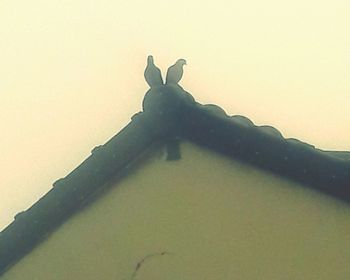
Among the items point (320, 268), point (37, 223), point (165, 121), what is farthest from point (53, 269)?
point (320, 268)

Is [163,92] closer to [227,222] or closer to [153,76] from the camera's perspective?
[153,76]

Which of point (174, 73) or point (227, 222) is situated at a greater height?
point (174, 73)

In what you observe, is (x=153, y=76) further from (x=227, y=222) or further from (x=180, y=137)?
(x=227, y=222)

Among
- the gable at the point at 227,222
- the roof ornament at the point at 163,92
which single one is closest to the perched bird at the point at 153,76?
the roof ornament at the point at 163,92

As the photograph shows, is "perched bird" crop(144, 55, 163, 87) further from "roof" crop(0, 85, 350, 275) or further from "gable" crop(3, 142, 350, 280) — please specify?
"gable" crop(3, 142, 350, 280)

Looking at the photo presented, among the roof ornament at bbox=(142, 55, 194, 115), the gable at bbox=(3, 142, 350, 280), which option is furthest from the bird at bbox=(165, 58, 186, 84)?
the gable at bbox=(3, 142, 350, 280)

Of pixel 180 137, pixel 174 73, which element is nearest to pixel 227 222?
pixel 180 137
